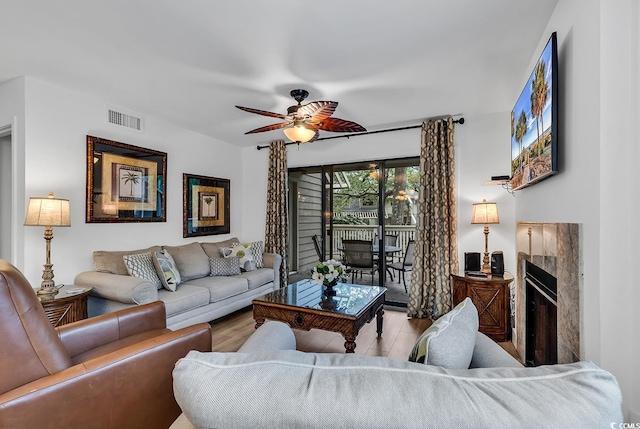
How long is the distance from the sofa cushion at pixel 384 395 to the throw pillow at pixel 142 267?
9.03 feet

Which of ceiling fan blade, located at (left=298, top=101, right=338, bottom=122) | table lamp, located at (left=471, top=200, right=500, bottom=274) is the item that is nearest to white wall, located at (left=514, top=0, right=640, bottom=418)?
ceiling fan blade, located at (left=298, top=101, right=338, bottom=122)

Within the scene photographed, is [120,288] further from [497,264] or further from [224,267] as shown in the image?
[497,264]

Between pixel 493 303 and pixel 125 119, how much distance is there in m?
4.45

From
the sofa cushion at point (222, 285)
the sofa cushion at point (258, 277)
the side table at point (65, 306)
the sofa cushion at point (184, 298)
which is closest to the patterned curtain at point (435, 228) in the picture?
the sofa cushion at point (258, 277)

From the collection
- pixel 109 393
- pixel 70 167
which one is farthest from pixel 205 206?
pixel 109 393

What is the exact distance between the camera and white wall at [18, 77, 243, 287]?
9.02 ft

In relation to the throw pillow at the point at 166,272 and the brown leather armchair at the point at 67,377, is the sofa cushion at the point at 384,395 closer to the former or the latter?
the brown leather armchair at the point at 67,377

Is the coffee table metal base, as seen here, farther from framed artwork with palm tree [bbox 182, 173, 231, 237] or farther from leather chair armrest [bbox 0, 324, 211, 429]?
framed artwork with palm tree [bbox 182, 173, 231, 237]

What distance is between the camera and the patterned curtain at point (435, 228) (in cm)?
373

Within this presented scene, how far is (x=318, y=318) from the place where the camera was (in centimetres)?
250

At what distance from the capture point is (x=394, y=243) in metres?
4.43

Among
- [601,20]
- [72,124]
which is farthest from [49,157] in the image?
[601,20]

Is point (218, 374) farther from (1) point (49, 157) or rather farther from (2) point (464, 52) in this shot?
(1) point (49, 157)

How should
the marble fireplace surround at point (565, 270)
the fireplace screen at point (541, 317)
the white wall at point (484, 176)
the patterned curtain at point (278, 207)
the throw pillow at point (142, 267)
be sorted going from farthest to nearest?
the patterned curtain at point (278, 207) → the white wall at point (484, 176) → the throw pillow at point (142, 267) → the fireplace screen at point (541, 317) → the marble fireplace surround at point (565, 270)
